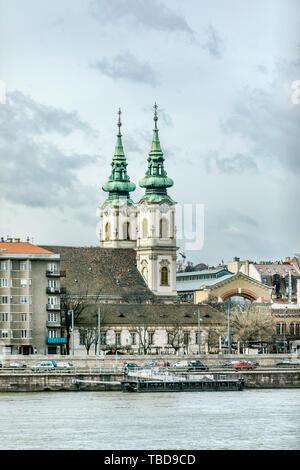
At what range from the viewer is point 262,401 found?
75.1m

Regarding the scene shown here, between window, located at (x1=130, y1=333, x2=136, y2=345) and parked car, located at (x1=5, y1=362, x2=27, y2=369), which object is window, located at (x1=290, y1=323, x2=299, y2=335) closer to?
window, located at (x1=130, y1=333, x2=136, y2=345)

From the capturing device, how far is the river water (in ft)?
183

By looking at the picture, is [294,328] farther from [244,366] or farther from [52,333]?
[244,366]

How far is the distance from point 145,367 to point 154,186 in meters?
49.9

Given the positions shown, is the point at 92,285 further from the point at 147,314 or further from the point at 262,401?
the point at 262,401

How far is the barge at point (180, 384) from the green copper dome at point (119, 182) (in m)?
60.7

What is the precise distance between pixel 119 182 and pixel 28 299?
4424cm

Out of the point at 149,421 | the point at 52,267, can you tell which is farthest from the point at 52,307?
the point at 149,421

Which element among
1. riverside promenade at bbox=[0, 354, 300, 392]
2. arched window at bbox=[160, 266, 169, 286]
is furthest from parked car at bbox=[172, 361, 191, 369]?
arched window at bbox=[160, 266, 169, 286]

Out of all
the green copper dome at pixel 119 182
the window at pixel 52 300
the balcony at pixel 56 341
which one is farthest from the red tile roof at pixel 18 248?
the green copper dome at pixel 119 182

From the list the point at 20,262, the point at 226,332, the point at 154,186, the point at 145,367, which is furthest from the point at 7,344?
the point at 154,186

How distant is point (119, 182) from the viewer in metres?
146
